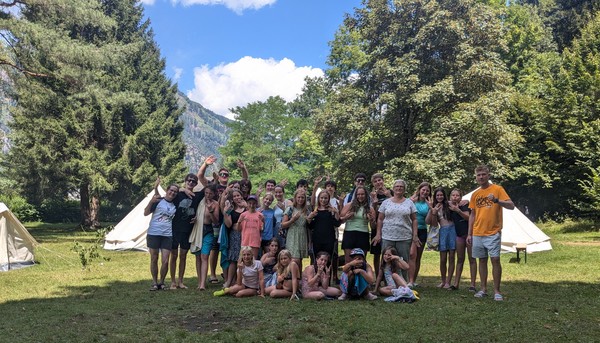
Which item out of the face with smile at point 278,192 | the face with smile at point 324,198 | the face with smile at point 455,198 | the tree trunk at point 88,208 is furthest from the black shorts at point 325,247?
the tree trunk at point 88,208

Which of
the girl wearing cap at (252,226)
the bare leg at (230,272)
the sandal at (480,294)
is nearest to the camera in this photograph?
the sandal at (480,294)

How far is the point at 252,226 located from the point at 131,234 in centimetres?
881

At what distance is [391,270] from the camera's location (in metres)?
6.67

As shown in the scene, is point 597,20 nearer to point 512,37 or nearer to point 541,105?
point 541,105

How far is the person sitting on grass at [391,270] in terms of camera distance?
21.4 ft

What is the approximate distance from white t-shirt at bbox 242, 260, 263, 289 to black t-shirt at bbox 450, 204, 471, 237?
A: 296 centimetres

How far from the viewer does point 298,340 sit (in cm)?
456

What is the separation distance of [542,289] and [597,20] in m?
20.9

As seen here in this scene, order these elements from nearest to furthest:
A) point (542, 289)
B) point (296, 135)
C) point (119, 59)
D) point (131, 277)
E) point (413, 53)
Answer: point (542, 289)
point (131, 277)
point (119, 59)
point (413, 53)
point (296, 135)

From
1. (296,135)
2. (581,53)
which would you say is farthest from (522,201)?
(296,135)

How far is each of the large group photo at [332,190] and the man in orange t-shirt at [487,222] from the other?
3cm

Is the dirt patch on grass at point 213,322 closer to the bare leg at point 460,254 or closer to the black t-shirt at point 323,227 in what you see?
the black t-shirt at point 323,227

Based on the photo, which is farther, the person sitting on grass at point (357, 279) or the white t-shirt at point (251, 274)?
the white t-shirt at point (251, 274)

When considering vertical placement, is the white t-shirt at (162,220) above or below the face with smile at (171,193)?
below
